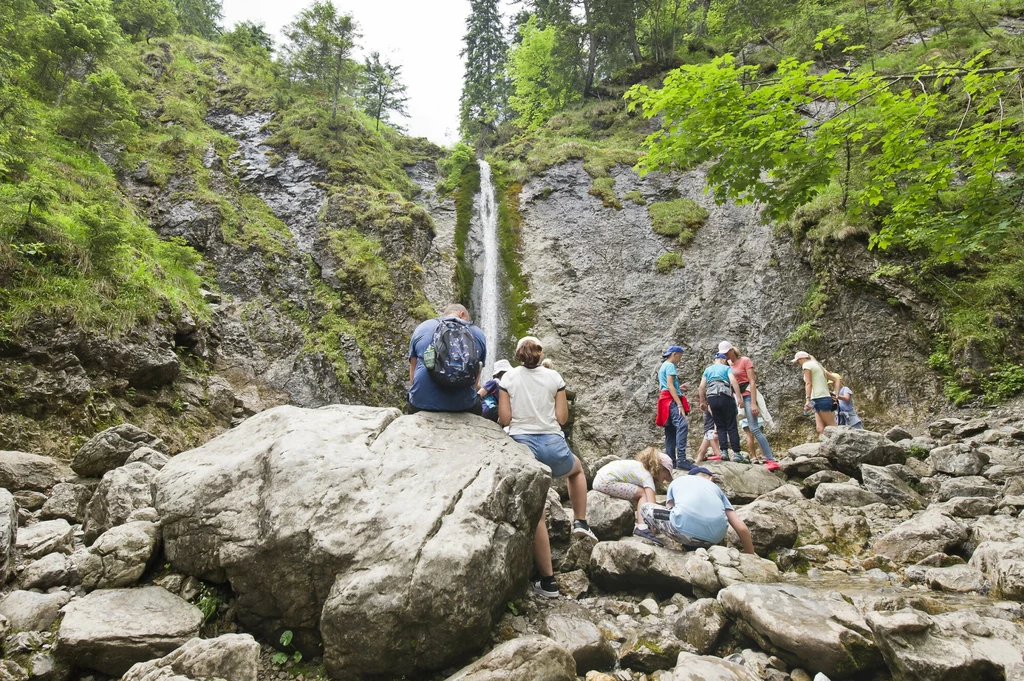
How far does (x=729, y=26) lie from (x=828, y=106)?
13.3 meters

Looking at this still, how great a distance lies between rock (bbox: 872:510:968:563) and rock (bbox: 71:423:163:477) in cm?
851

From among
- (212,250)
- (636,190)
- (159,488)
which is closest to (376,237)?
(212,250)

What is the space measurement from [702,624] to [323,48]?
90.6ft

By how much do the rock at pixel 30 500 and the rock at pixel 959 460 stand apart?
11.6 metres

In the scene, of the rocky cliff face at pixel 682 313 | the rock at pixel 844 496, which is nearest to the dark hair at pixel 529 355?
the rock at pixel 844 496

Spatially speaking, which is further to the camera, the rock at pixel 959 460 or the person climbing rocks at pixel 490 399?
the rock at pixel 959 460

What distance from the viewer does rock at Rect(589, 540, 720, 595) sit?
14.3 ft

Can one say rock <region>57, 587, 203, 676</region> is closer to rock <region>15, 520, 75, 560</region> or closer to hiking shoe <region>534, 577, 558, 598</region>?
rock <region>15, 520, 75, 560</region>

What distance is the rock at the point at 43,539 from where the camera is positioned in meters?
3.79

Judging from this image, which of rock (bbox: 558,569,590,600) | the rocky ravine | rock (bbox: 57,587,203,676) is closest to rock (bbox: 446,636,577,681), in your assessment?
the rocky ravine

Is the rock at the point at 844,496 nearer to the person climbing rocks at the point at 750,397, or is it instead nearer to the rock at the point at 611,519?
the person climbing rocks at the point at 750,397

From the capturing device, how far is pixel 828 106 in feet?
61.8

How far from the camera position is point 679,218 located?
1869 centimetres

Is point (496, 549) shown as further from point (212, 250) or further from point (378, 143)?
point (378, 143)
